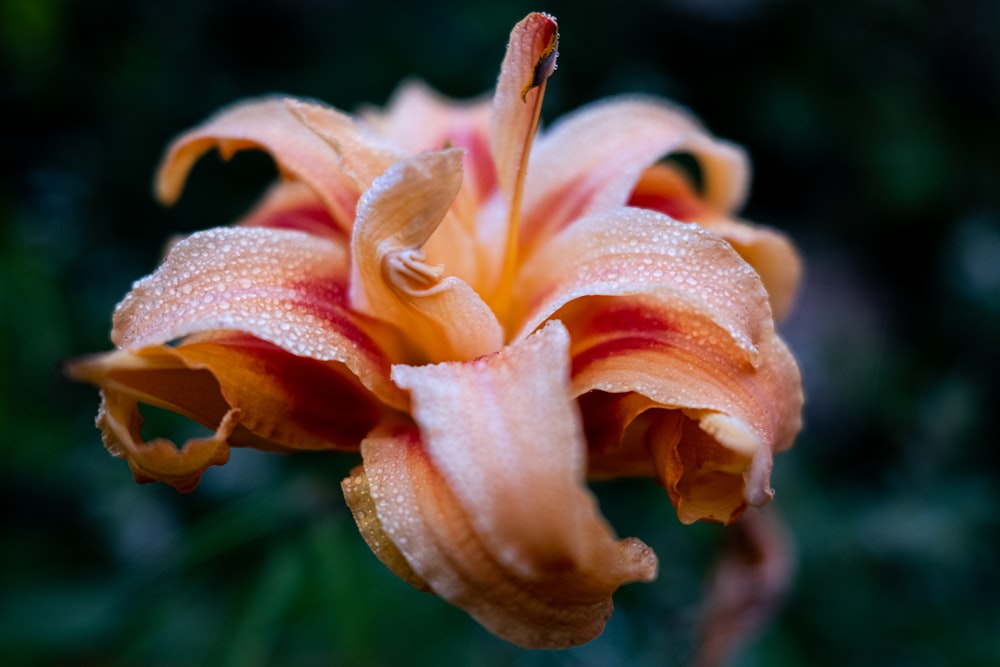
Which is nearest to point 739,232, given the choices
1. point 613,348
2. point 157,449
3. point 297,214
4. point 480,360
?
point 613,348

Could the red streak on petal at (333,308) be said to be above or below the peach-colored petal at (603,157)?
below

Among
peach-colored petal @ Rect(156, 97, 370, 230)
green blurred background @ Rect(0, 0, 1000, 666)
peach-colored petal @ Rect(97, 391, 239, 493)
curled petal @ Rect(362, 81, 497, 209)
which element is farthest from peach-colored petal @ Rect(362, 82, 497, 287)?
green blurred background @ Rect(0, 0, 1000, 666)

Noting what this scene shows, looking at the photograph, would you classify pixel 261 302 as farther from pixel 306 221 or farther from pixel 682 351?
pixel 682 351

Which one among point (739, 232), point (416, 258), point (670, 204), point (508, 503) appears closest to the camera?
point (508, 503)

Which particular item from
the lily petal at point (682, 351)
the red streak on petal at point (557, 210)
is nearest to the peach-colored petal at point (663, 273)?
the lily petal at point (682, 351)

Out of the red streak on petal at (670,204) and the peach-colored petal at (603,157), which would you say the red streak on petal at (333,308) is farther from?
the red streak on petal at (670,204)

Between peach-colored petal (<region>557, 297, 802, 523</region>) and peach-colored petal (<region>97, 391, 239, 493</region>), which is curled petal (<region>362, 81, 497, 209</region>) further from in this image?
peach-colored petal (<region>97, 391, 239, 493</region>)
